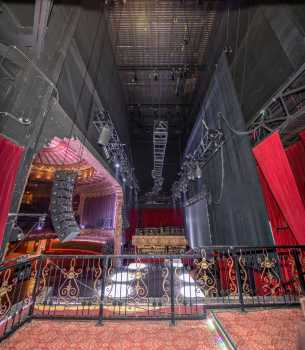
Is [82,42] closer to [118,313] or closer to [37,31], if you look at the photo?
[37,31]

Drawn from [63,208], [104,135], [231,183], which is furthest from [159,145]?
[63,208]

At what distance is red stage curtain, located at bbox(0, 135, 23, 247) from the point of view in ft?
9.25

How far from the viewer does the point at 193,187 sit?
422 inches

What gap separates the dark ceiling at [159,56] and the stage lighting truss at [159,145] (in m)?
1.82

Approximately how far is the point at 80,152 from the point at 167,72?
8120mm

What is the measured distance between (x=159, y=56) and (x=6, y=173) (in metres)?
9.92

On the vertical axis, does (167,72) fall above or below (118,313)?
above

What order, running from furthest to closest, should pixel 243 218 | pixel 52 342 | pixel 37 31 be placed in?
pixel 243 218 < pixel 37 31 < pixel 52 342

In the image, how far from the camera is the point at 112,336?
2600mm

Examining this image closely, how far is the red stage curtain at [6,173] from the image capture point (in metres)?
2.82

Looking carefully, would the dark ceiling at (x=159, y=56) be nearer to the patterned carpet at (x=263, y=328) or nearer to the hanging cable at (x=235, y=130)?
the hanging cable at (x=235, y=130)

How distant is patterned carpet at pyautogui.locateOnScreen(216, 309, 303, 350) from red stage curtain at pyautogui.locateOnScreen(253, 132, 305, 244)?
1.55 m

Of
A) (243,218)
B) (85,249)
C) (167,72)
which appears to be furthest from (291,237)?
(167,72)

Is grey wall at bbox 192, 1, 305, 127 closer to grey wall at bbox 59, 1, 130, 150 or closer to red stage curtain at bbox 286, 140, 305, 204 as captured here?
red stage curtain at bbox 286, 140, 305, 204
